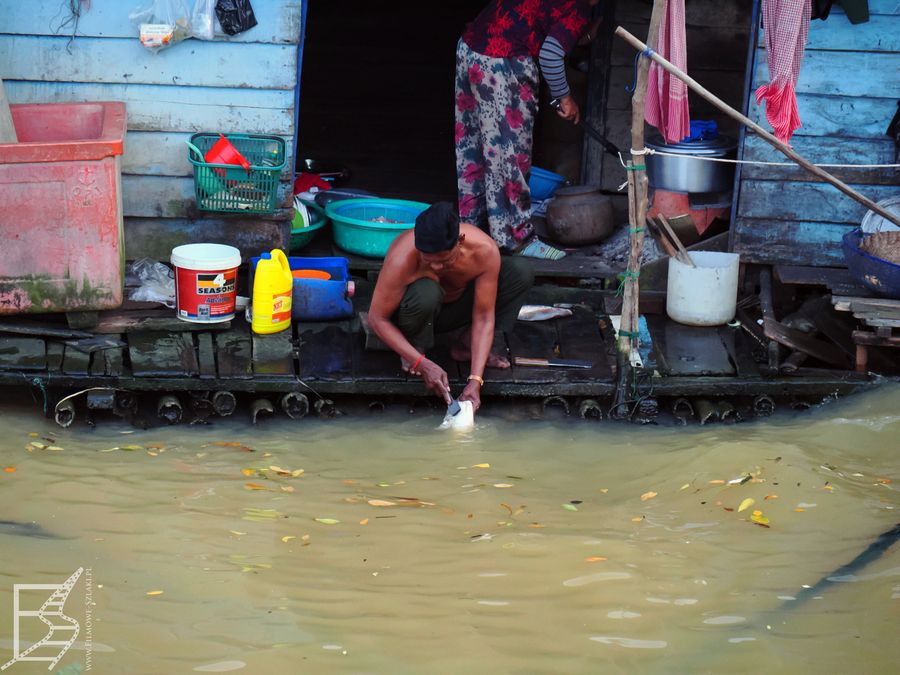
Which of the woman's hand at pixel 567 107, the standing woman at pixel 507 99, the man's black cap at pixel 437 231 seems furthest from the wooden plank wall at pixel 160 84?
the man's black cap at pixel 437 231

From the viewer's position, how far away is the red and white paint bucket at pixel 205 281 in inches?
217

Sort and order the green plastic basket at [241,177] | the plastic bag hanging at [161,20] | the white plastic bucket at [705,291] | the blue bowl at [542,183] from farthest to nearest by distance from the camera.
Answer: the blue bowl at [542,183]
the white plastic bucket at [705,291]
the green plastic basket at [241,177]
the plastic bag hanging at [161,20]

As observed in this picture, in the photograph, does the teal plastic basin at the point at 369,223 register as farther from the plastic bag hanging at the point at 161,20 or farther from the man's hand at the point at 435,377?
the plastic bag hanging at the point at 161,20

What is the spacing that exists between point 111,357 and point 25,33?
198 centimetres

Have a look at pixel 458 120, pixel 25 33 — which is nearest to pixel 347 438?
pixel 458 120

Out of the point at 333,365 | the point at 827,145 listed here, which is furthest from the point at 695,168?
the point at 333,365

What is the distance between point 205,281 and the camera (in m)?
5.55

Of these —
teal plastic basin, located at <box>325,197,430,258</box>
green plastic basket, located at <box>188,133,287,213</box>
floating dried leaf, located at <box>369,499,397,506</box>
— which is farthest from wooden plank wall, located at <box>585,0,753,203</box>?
floating dried leaf, located at <box>369,499,397,506</box>

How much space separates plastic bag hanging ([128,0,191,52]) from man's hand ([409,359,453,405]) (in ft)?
7.96

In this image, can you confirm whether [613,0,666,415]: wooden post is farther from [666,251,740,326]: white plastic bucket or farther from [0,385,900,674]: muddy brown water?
[666,251,740,326]: white plastic bucket

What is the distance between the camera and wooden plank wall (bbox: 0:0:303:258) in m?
5.90

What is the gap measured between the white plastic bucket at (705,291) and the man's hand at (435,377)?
5.72 feet

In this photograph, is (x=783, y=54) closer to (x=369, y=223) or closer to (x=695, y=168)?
(x=695, y=168)

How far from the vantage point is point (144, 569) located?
12.9 ft
